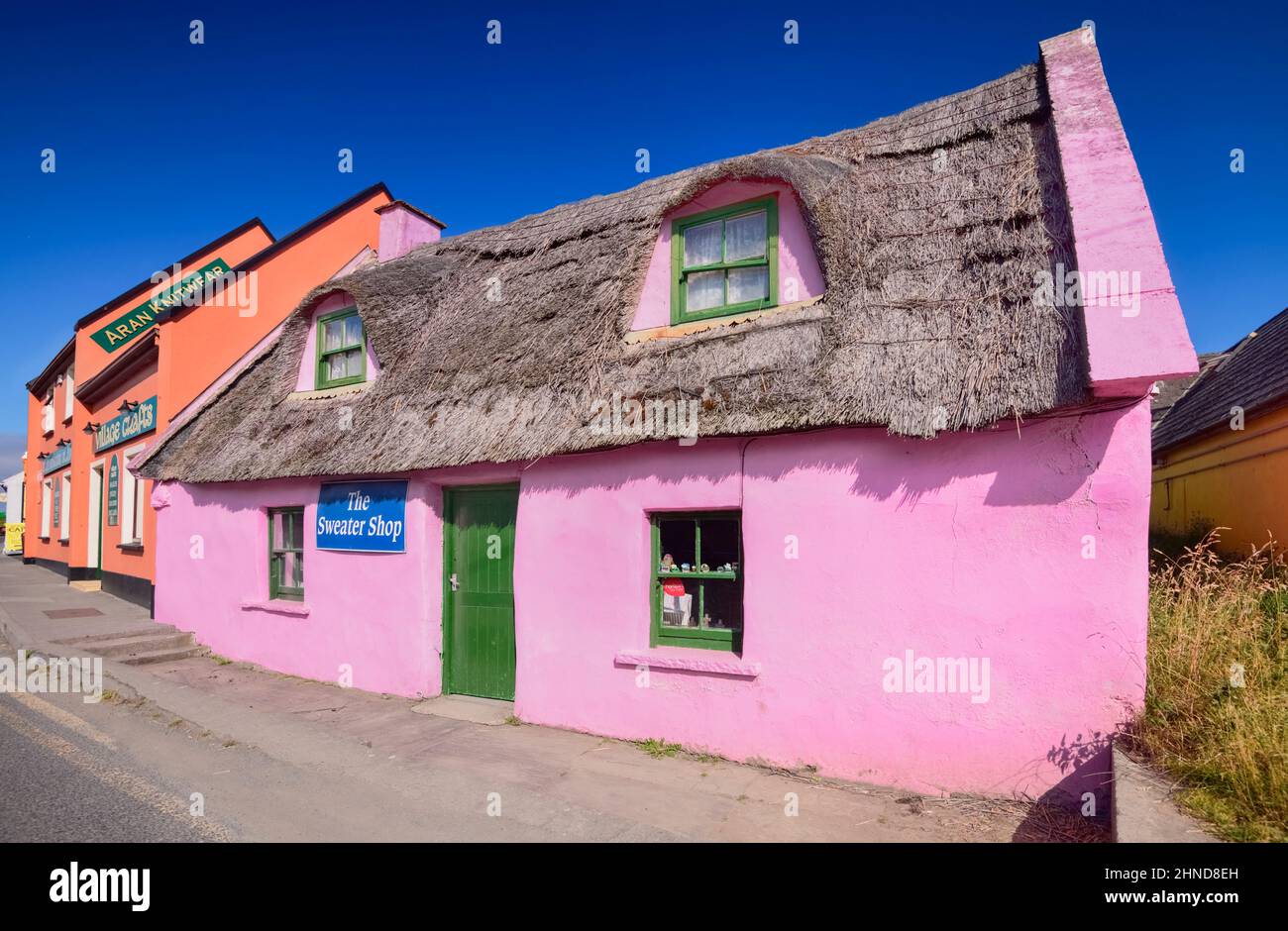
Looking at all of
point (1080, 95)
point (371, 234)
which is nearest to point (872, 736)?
point (1080, 95)

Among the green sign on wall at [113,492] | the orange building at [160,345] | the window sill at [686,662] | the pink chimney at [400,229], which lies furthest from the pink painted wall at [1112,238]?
the green sign on wall at [113,492]

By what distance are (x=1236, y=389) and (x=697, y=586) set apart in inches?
391

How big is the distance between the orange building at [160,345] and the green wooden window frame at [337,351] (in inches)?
115

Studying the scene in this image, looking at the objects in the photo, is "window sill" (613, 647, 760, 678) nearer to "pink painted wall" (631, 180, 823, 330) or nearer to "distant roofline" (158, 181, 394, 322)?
"pink painted wall" (631, 180, 823, 330)

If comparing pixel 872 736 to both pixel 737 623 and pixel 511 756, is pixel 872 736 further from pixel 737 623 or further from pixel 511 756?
pixel 511 756

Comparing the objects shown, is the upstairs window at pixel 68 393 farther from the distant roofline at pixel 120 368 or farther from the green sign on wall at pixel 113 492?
the green sign on wall at pixel 113 492

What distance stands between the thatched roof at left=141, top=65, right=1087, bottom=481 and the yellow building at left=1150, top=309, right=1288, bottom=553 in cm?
540

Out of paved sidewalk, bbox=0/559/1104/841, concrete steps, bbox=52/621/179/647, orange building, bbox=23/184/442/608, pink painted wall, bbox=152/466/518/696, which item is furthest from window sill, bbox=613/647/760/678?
orange building, bbox=23/184/442/608

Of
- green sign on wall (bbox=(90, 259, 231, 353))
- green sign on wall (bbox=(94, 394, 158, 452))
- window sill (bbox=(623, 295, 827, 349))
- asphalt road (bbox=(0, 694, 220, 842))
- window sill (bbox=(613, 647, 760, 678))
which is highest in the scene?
green sign on wall (bbox=(90, 259, 231, 353))

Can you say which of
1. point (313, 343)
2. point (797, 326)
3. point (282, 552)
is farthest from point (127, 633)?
point (797, 326)

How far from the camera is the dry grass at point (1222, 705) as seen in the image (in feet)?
11.2

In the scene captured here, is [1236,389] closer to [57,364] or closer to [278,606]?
[278,606]

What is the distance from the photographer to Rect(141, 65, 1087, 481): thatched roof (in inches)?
203

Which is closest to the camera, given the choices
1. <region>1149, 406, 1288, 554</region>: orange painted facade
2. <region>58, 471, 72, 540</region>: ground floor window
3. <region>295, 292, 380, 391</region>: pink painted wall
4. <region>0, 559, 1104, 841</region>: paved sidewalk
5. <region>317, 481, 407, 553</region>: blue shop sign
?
<region>0, 559, 1104, 841</region>: paved sidewalk
